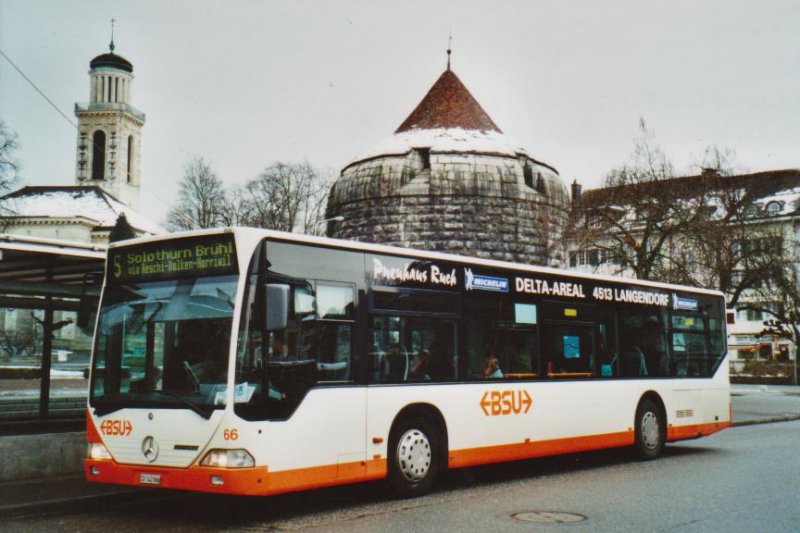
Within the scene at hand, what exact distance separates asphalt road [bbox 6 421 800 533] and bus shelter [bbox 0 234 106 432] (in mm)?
2959

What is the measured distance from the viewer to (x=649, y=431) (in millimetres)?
14117

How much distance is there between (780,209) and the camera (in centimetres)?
7738

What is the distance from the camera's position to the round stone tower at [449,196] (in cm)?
5566

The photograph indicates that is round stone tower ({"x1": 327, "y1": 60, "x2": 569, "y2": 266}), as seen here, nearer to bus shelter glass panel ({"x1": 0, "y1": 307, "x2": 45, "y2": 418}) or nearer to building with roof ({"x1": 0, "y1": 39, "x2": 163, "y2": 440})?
building with roof ({"x1": 0, "y1": 39, "x2": 163, "y2": 440})

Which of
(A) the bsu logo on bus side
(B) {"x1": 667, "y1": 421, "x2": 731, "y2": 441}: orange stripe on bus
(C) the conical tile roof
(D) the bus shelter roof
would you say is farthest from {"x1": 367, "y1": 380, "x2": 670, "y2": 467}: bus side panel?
(C) the conical tile roof

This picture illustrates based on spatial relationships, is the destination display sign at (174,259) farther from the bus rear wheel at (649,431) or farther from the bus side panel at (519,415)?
the bus rear wheel at (649,431)

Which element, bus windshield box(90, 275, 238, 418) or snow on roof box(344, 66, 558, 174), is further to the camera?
snow on roof box(344, 66, 558, 174)

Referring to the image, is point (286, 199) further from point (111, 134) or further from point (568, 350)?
point (111, 134)

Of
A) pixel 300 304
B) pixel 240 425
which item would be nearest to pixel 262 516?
pixel 240 425

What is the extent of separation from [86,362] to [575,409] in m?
6.69

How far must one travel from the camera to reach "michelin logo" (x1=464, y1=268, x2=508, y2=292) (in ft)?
36.5

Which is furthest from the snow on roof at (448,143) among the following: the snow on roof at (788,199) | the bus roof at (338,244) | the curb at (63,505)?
the curb at (63,505)

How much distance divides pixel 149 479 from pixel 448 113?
55606 millimetres

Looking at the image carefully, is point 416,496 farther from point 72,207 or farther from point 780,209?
point 72,207
